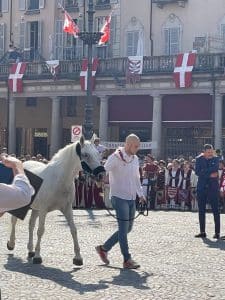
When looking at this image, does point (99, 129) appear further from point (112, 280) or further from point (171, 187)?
point (112, 280)

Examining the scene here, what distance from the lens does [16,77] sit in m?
44.4

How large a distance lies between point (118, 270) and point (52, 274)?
1006mm

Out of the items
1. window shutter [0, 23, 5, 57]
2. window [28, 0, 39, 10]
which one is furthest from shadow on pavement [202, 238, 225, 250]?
window shutter [0, 23, 5, 57]

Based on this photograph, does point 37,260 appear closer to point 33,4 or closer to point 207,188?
point 207,188

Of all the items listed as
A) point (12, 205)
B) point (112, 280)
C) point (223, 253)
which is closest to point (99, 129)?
point (223, 253)

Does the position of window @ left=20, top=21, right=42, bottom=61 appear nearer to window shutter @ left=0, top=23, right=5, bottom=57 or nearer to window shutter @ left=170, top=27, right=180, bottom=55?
window shutter @ left=0, top=23, right=5, bottom=57

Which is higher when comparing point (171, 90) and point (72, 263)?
point (171, 90)

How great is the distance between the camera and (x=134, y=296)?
8398mm

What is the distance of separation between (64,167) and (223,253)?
10.2 ft

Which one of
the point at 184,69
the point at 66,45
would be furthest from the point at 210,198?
the point at 66,45

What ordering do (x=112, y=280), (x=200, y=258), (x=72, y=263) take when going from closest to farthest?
(x=112, y=280)
(x=72, y=263)
(x=200, y=258)

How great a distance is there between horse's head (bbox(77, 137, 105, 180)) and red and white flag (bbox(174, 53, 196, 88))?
2567 centimetres

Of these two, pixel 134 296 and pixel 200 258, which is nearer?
pixel 134 296

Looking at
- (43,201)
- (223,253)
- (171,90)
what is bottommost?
(223,253)
